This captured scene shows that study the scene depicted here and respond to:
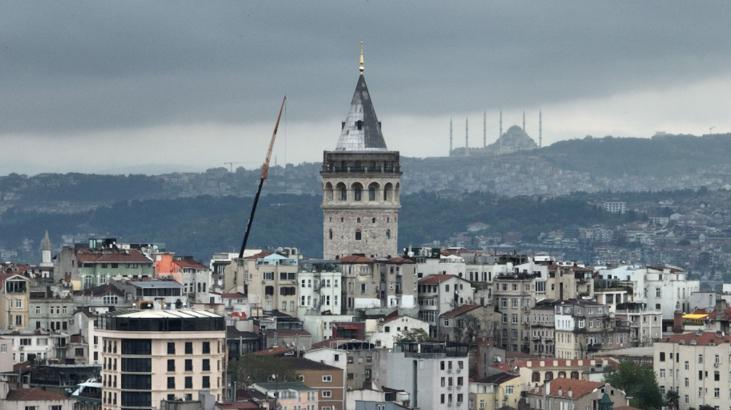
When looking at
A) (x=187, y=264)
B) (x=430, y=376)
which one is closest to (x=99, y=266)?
(x=187, y=264)

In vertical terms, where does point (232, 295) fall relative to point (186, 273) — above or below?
below

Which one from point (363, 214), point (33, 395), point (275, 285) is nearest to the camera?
point (33, 395)

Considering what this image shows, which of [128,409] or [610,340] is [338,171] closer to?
[610,340]

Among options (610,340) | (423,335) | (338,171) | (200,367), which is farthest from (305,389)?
(338,171)

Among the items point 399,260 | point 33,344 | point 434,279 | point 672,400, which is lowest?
point 672,400

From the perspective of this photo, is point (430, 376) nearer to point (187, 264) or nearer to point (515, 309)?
point (515, 309)

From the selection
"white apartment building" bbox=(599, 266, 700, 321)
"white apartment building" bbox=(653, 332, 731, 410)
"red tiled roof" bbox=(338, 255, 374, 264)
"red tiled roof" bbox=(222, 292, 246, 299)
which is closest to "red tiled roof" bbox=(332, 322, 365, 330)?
"red tiled roof" bbox=(222, 292, 246, 299)

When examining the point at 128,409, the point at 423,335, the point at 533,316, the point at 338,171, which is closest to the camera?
the point at 128,409
